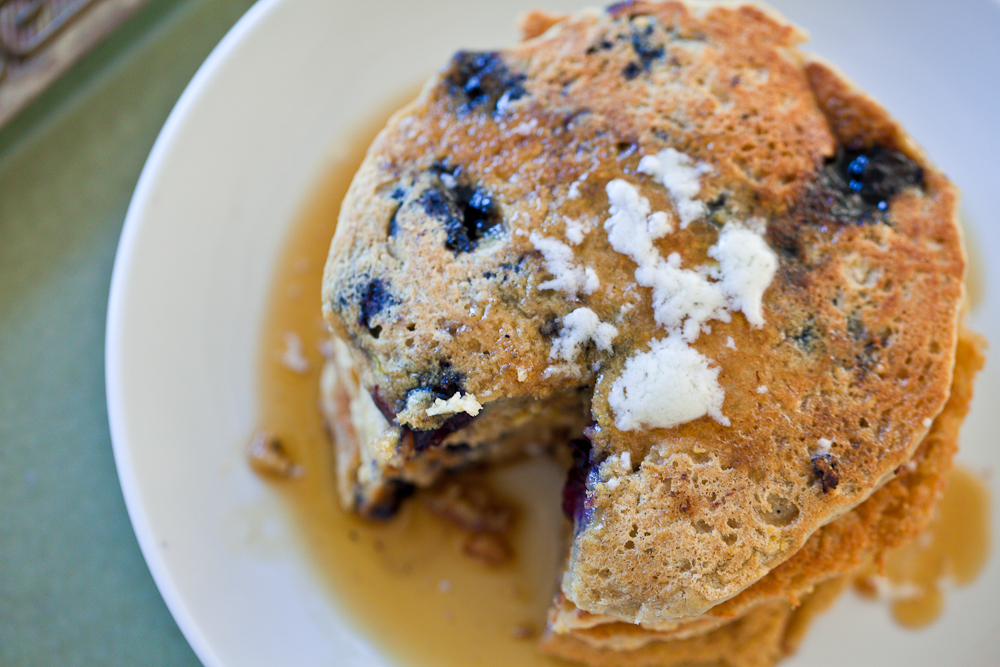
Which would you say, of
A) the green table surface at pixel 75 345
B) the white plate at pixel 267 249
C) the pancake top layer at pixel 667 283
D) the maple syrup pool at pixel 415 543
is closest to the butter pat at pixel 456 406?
the pancake top layer at pixel 667 283

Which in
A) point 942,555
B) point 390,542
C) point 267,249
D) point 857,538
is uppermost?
point 267,249

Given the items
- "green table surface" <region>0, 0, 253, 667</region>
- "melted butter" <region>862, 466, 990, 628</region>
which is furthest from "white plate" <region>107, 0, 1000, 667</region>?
"green table surface" <region>0, 0, 253, 667</region>

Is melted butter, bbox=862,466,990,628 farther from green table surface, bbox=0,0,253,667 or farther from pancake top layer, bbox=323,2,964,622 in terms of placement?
green table surface, bbox=0,0,253,667

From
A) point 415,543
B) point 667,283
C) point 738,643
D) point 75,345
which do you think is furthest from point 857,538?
point 75,345

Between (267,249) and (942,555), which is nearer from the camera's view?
(942,555)

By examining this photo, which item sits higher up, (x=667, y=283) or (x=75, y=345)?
(x=75, y=345)

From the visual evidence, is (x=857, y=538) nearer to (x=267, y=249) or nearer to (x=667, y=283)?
(x=667, y=283)

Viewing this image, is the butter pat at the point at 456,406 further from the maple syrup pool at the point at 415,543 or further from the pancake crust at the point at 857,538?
the maple syrup pool at the point at 415,543
